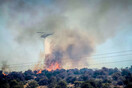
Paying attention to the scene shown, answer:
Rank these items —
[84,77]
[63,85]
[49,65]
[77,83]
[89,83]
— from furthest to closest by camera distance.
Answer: [49,65] → [84,77] → [77,83] → [63,85] → [89,83]

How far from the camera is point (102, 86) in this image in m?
67.4

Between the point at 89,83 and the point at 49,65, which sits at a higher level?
the point at 49,65

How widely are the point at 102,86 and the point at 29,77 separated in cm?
6071

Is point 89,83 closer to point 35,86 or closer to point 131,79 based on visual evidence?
point 131,79

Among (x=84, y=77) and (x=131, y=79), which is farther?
(x=84, y=77)

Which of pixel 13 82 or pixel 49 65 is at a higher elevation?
pixel 49 65

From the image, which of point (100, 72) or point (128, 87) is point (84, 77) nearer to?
point (100, 72)

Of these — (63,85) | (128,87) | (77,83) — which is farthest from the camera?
(77,83)

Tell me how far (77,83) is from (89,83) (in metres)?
12.9

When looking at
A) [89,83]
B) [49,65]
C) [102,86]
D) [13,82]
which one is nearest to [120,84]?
[102,86]

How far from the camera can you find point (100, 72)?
348ft

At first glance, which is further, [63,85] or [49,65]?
[49,65]

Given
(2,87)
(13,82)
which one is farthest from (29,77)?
(2,87)

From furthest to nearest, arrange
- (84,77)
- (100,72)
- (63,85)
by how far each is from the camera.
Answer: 1. (100,72)
2. (84,77)
3. (63,85)
